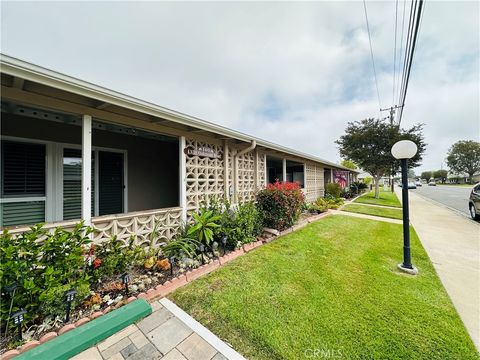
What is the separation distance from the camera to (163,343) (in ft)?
6.57

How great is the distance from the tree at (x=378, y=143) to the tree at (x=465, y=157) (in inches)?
2555

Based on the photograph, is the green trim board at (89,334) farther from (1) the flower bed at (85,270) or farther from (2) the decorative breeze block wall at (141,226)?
(2) the decorative breeze block wall at (141,226)

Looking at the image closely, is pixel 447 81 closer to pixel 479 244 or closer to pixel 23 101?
pixel 479 244

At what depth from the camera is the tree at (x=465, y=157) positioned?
185 feet

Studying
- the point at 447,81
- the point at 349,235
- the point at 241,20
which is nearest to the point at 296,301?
the point at 349,235

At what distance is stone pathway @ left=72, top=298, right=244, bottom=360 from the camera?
6.10 feet

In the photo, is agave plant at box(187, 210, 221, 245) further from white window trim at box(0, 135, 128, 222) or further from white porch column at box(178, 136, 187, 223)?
white window trim at box(0, 135, 128, 222)

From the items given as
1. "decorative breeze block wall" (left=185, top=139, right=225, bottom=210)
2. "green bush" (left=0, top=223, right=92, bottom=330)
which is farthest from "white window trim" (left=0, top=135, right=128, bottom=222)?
"decorative breeze block wall" (left=185, top=139, right=225, bottom=210)

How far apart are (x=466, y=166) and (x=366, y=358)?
294 feet

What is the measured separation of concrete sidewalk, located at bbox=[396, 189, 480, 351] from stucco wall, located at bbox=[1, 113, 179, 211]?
22.9 ft

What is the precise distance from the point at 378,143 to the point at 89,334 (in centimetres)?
2008

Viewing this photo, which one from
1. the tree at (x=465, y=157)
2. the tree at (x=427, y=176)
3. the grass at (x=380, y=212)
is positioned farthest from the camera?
the tree at (x=427, y=176)

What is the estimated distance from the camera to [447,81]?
336 inches

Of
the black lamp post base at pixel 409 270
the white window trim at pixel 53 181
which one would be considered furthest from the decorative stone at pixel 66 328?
the black lamp post base at pixel 409 270
